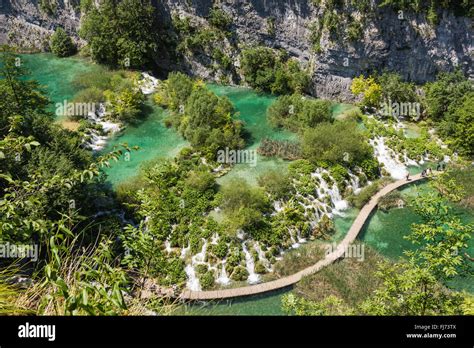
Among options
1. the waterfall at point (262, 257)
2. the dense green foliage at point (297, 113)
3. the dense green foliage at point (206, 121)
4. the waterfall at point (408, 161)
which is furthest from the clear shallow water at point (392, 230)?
the dense green foliage at point (206, 121)

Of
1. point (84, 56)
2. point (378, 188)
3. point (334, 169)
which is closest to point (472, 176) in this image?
point (378, 188)

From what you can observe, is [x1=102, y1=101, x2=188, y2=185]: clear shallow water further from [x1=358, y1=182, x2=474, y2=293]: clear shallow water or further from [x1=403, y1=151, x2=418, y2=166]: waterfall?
[x1=403, y1=151, x2=418, y2=166]: waterfall

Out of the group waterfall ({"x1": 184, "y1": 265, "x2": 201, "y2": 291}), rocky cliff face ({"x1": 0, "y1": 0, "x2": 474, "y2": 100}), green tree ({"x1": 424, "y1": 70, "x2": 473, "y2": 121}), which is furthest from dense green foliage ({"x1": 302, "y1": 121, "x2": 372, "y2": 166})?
waterfall ({"x1": 184, "y1": 265, "x2": 201, "y2": 291})

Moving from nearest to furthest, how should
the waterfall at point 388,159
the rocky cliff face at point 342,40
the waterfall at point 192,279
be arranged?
the waterfall at point 192,279 → the waterfall at point 388,159 → the rocky cliff face at point 342,40

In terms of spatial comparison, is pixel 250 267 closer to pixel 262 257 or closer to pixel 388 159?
pixel 262 257

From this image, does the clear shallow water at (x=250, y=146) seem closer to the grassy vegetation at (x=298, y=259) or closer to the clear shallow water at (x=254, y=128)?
the clear shallow water at (x=254, y=128)

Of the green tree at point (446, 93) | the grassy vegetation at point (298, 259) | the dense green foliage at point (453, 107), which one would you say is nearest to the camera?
the grassy vegetation at point (298, 259)
